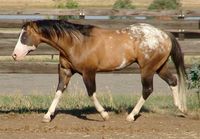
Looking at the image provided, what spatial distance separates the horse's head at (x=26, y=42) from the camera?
9781 mm

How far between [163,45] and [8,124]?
8.48 feet

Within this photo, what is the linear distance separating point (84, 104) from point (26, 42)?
2231mm

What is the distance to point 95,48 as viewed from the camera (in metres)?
9.97

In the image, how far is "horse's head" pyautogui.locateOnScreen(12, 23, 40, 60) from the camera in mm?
9781

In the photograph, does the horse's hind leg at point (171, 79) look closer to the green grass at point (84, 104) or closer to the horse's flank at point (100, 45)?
the green grass at point (84, 104)

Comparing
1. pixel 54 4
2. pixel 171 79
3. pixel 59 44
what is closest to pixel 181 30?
pixel 171 79

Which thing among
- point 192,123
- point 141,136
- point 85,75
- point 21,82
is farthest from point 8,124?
point 21,82

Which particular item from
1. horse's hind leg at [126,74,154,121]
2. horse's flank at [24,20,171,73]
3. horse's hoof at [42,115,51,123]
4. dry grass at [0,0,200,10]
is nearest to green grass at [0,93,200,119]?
horse's hind leg at [126,74,154,121]

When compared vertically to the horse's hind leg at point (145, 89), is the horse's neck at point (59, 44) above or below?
above

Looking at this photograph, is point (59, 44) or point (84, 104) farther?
point (84, 104)

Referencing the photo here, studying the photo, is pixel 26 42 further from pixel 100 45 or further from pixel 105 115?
pixel 105 115

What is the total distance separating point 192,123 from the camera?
10.1 m

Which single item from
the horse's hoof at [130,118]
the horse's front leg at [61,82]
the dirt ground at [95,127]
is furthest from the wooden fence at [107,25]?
the horse's hoof at [130,118]

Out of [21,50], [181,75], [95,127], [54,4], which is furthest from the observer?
[54,4]
